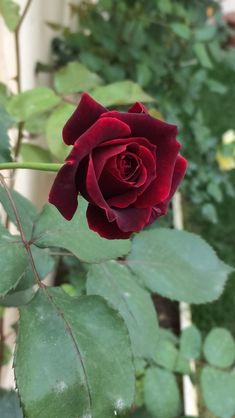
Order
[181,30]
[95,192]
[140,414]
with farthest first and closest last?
[181,30] → [140,414] → [95,192]

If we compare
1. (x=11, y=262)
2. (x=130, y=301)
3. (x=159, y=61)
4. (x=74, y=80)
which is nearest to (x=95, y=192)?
(x=11, y=262)

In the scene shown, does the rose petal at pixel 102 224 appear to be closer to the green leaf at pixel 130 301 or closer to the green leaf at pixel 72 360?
the green leaf at pixel 72 360

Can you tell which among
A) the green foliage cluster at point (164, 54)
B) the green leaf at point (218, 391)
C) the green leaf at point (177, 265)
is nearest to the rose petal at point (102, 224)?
the green leaf at point (177, 265)

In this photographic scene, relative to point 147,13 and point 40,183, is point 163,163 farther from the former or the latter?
point 147,13

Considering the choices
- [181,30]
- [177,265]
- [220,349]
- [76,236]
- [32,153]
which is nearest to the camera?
[76,236]

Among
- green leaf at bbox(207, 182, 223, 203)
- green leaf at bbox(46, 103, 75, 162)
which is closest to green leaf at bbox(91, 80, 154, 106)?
green leaf at bbox(46, 103, 75, 162)

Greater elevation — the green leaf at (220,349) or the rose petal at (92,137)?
the rose petal at (92,137)

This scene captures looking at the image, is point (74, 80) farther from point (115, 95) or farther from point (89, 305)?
point (89, 305)
